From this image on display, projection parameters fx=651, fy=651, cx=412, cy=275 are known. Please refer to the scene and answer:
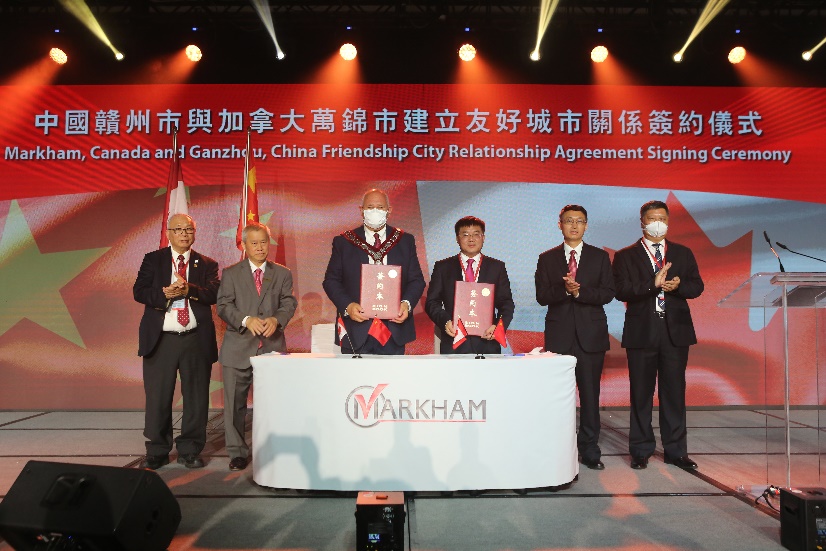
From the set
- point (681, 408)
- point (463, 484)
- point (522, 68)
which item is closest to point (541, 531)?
point (463, 484)

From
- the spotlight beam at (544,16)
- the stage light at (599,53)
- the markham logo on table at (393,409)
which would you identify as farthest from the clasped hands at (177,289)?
the stage light at (599,53)

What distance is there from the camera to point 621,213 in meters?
6.16

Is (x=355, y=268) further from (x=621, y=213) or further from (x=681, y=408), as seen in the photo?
(x=621, y=213)

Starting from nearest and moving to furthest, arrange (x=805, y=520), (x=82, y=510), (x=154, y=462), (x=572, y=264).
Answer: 1. (x=82, y=510)
2. (x=805, y=520)
3. (x=154, y=462)
4. (x=572, y=264)

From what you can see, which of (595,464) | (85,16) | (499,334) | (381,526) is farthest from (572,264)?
(85,16)

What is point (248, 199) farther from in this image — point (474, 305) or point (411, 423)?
point (411, 423)

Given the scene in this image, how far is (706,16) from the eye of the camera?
5.98 m

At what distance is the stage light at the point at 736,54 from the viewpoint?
618cm

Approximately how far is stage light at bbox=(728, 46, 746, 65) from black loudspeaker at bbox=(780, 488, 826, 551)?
4.86 metres

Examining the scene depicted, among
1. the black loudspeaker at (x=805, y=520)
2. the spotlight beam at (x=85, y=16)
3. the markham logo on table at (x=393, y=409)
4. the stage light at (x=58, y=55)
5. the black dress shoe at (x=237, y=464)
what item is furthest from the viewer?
the stage light at (x=58, y=55)

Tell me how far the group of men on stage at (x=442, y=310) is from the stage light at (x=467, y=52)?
8.58 feet

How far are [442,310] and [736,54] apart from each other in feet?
14.2

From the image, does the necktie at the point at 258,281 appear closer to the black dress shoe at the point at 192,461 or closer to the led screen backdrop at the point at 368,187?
the black dress shoe at the point at 192,461

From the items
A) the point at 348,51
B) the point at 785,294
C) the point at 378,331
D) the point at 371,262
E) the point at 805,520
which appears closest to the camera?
the point at 805,520
